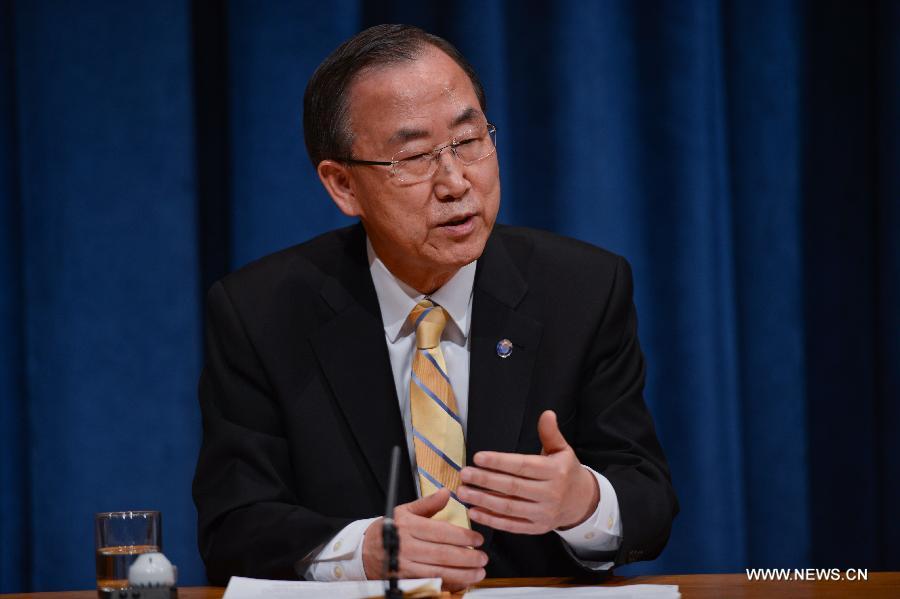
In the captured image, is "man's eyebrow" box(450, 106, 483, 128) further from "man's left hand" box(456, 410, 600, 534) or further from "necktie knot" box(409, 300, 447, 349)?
"man's left hand" box(456, 410, 600, 534)

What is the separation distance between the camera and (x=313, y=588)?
148cm

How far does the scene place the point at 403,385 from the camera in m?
1.95

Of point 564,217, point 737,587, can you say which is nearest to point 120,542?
point 737,587

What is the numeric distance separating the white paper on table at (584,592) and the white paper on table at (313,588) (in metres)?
0.08

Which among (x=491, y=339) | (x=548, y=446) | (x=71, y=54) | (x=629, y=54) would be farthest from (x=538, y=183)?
(x=548, y=446)

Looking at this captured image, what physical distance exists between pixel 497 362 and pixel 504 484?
45 cm

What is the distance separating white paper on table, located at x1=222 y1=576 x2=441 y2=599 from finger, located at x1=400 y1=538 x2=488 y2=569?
30mm

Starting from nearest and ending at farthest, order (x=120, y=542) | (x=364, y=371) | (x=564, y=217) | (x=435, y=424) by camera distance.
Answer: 1. (x=120, y=542)
2. (x=435, y=424)
3. (x=364, y=371)
4. (x=564, y=217)

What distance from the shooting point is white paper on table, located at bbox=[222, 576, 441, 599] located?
55.4 inches

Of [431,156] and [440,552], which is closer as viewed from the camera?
[440,552]

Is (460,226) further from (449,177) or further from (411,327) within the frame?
(411,327)

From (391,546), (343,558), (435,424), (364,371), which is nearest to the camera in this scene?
(391,546)

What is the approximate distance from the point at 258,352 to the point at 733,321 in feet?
4.22

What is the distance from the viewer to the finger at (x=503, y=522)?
1494 millimetres
